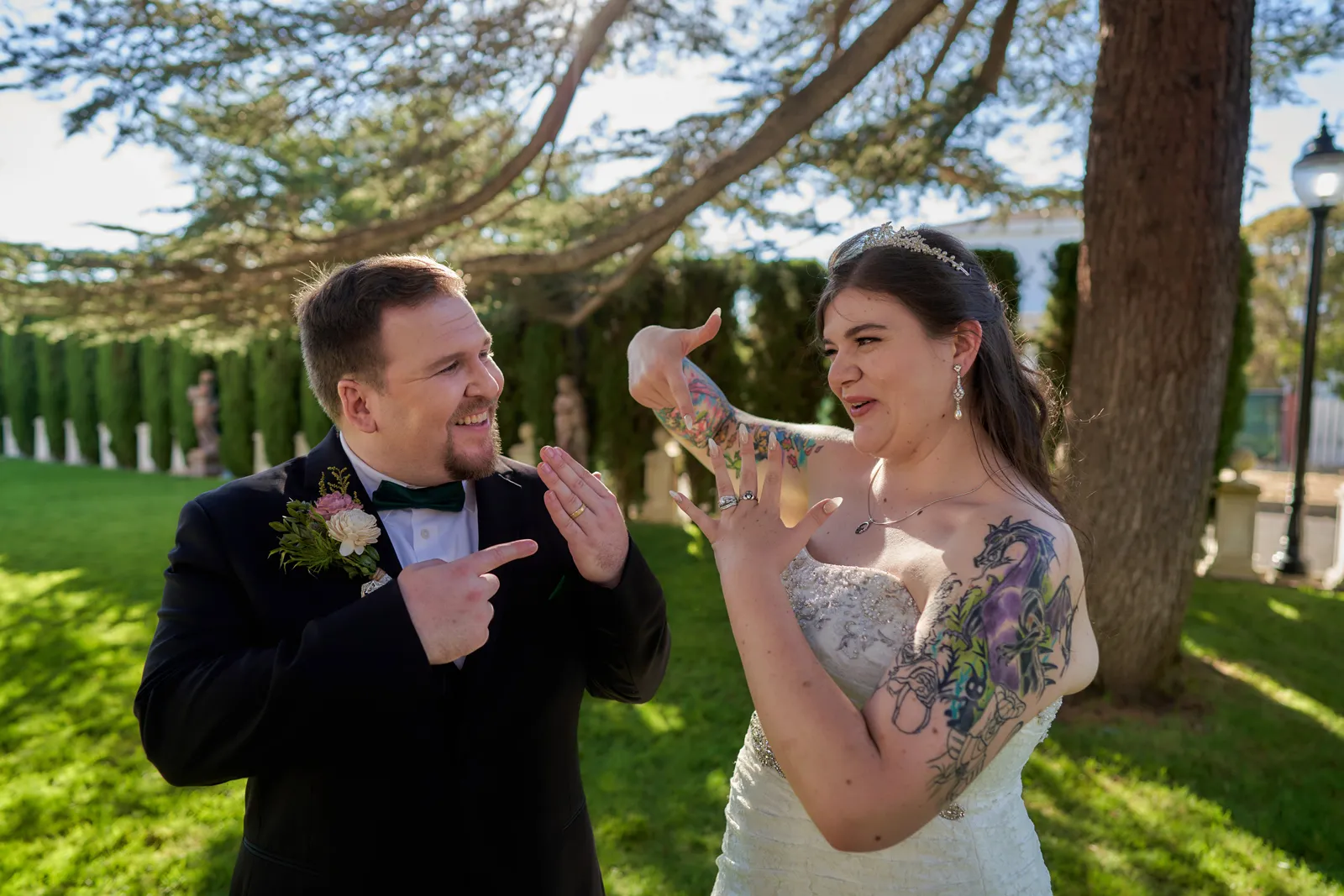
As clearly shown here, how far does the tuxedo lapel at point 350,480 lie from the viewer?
1.89 m

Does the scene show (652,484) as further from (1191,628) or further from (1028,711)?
(1028,711)

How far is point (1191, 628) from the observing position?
21.8 feet

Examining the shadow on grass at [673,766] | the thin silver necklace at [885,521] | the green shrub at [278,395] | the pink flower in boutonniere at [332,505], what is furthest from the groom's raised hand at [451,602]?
the green shrub at [278,395]

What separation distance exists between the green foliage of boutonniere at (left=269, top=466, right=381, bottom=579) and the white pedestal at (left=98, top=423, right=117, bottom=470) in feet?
71.1

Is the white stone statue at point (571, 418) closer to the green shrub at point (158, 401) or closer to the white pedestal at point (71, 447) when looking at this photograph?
the green shrub at point (158, 401)

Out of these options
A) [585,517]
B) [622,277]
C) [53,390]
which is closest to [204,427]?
[53,390]

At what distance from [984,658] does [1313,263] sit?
8586 millimetres

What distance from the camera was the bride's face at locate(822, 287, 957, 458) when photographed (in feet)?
6.44

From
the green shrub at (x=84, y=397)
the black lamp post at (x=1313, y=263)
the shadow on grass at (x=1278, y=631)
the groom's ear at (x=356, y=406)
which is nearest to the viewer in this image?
the groom's ear at (x=356, y=406)

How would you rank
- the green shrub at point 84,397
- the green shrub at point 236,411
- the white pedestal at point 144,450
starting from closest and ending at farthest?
the green shrub at point 236,411
the white pedestal at point 144,450
the green shrub at point 84,397

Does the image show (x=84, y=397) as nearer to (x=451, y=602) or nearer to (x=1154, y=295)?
(x=1154, y=295)

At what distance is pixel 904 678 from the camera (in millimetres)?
1590

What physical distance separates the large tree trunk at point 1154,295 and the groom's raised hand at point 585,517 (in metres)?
3.72

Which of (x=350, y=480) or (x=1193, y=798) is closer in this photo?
(x=350, y=480)
